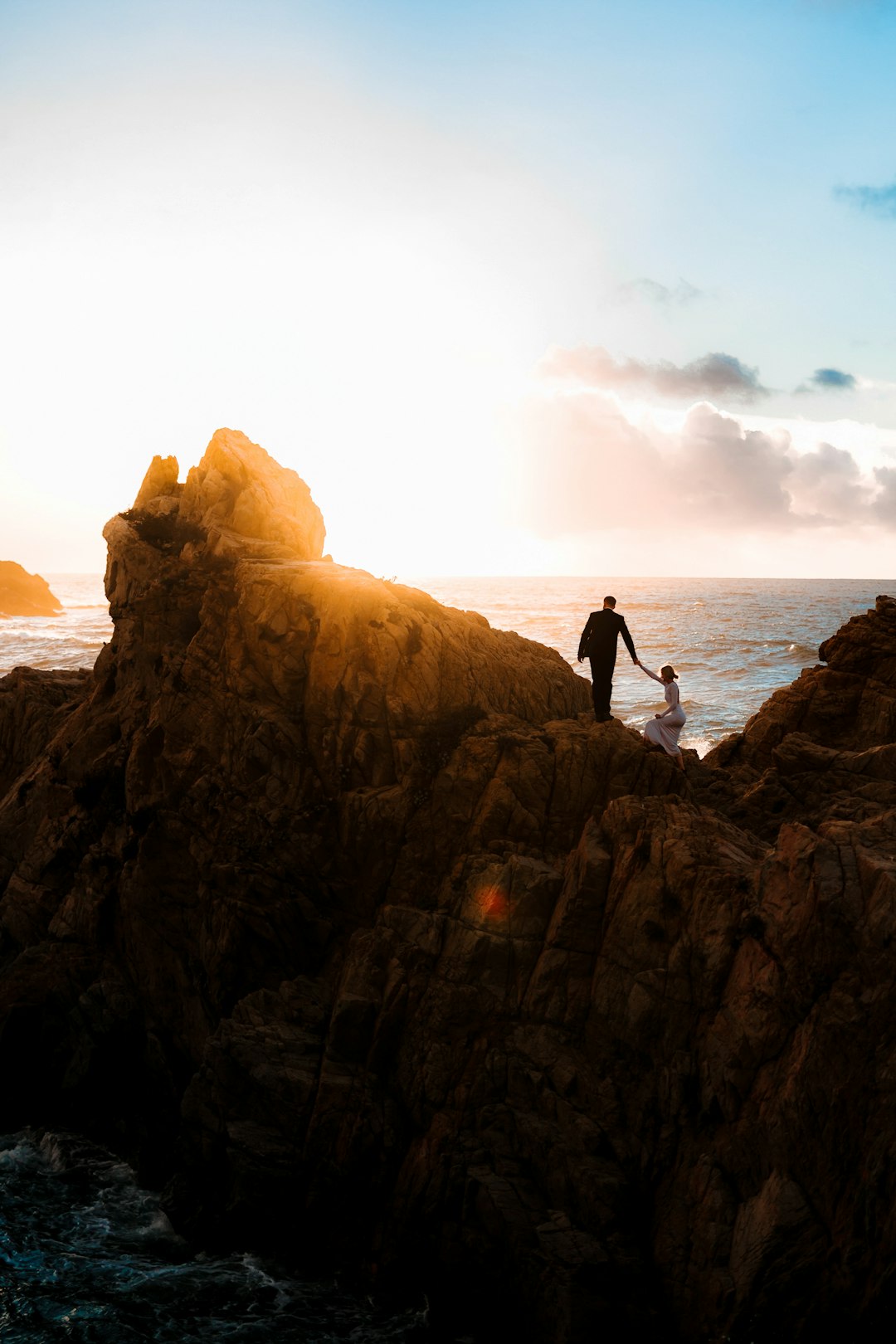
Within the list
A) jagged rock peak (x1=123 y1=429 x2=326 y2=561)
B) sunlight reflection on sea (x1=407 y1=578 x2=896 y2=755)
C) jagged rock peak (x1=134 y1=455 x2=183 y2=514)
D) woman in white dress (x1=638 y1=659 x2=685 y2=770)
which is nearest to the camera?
woman in white dress (x1=638 y1=659 x2=685 y2=770)

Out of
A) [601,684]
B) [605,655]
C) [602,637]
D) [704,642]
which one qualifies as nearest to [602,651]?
[605,655]

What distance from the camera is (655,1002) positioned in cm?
1384

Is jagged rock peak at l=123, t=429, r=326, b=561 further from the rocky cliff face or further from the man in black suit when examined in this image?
the man in black suit

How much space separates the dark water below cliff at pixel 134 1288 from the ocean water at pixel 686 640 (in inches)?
981

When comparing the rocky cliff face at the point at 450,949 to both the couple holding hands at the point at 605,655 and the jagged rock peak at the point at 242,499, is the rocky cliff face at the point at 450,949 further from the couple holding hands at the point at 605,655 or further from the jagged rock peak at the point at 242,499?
the couple holding hands at the point at 605,655

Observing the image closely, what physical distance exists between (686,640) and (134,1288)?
234 feet

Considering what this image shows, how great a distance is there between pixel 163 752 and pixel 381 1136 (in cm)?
937

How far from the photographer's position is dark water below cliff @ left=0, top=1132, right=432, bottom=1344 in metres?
13.5

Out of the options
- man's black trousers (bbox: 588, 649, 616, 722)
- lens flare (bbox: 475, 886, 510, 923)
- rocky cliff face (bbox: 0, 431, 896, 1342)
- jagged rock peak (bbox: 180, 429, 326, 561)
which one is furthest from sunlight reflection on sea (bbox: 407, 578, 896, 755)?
lens flare (bbox: 475, 886, 510, 923)

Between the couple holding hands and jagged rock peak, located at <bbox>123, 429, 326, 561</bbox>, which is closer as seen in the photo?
the couple holding hands

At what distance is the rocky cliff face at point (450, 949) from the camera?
12273mm

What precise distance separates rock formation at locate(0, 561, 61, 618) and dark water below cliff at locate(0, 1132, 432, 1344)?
135040 millimetres

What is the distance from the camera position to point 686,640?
79875mm

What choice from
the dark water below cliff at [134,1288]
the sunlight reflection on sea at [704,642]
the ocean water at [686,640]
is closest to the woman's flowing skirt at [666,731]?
the dark water below cliff at [134,1288]
